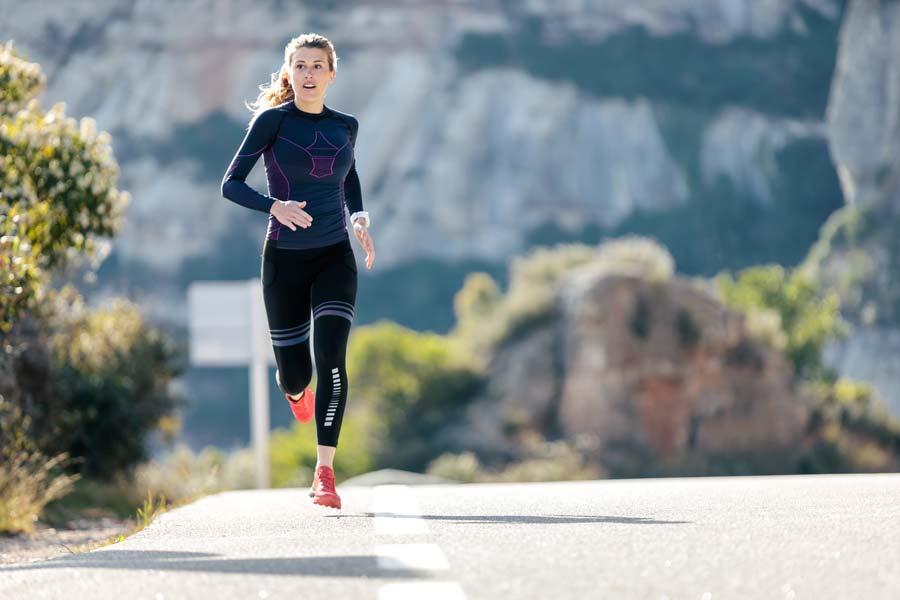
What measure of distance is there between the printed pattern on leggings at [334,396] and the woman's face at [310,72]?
1.32m

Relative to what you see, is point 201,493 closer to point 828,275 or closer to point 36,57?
point 828,275

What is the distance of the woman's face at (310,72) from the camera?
7523 millimetres

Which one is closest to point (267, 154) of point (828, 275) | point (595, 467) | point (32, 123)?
point (32, 123)

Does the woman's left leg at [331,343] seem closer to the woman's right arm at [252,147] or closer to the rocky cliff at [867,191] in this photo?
the woman's right arm at [252,147]

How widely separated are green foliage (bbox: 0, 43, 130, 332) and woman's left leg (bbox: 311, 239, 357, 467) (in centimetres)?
547

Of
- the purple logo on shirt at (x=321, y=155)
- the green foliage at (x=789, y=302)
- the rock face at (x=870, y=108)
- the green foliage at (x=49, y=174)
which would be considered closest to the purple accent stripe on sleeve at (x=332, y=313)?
the purple logo on shirt at (x=321, y=155)

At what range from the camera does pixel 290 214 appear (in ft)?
23.9

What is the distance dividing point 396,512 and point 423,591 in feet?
9.88

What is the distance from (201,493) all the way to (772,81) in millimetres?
152359

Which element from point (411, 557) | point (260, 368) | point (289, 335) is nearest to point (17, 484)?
point (289, 335)

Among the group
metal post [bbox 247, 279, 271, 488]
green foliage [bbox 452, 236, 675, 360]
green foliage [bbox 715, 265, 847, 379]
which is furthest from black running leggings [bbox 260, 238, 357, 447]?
green foliage [bbox 715, 265, 847, 379]

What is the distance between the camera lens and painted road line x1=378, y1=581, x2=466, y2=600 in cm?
400

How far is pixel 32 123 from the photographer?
13.0 metres

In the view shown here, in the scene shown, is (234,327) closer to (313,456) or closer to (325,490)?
(325,490)
